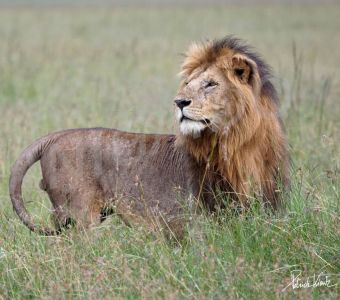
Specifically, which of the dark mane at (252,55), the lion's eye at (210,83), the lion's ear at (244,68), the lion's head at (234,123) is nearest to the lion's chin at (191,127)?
the lion's head at (234,123)

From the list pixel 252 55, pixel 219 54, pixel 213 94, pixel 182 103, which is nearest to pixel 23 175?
pixel 182 103

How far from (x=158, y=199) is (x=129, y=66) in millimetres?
11138

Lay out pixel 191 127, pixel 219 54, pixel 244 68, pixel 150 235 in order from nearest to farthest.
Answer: pixel 150 235 < pixel 191 127 < pixel 244 68 < pixel 219 54

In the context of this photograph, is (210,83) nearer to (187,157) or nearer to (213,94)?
(213,94)

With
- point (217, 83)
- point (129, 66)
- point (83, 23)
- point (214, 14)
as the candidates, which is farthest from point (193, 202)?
point (214, 14)

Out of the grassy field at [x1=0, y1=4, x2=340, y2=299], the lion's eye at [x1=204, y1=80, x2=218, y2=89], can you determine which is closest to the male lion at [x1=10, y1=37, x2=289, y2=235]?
the lion's eye at [x1=204, y1=80, x2=218, y2=89]

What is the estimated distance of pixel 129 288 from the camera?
429cm

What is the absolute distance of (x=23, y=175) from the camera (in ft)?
18.1

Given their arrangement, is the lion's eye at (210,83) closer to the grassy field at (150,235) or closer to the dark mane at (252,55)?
the dark mane at (252,55)

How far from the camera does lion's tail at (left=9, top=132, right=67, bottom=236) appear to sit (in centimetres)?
529

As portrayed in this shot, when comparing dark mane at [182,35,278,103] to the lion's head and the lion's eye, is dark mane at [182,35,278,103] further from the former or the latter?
the lion's eye

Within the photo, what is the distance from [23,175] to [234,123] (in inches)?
53.7

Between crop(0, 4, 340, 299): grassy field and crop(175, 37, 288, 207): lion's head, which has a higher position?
crop(175, 37, 288, 207): lion's head

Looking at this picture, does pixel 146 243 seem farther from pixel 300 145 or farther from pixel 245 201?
pixel 300 145
